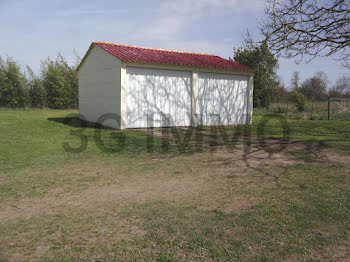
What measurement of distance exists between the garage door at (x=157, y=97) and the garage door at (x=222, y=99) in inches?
36.6

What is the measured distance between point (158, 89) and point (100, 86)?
9.82 feet

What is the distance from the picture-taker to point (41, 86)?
23.1 metres

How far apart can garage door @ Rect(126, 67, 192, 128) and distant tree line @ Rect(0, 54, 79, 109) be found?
12584 millimetres

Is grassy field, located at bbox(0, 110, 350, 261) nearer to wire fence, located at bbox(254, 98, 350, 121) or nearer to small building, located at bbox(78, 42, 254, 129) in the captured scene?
small building, located at bbox(78, 42, 254, 129)

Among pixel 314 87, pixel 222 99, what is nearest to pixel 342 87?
pixel 314 87

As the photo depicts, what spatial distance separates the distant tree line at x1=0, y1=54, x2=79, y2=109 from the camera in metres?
21.8

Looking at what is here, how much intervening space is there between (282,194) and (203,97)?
35.1 feet

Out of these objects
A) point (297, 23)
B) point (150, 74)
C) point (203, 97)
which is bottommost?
point (203, 97)

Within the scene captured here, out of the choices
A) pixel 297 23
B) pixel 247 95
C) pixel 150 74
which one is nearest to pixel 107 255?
pixel 297 23

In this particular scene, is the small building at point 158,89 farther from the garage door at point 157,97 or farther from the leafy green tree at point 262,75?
the leafy green tree at point 262,75

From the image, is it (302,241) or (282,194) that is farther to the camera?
(282,194)

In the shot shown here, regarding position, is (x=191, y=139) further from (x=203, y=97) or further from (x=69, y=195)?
(x=69, y=195)

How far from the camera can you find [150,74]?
13.6 m

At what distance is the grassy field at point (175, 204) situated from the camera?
124 inches
